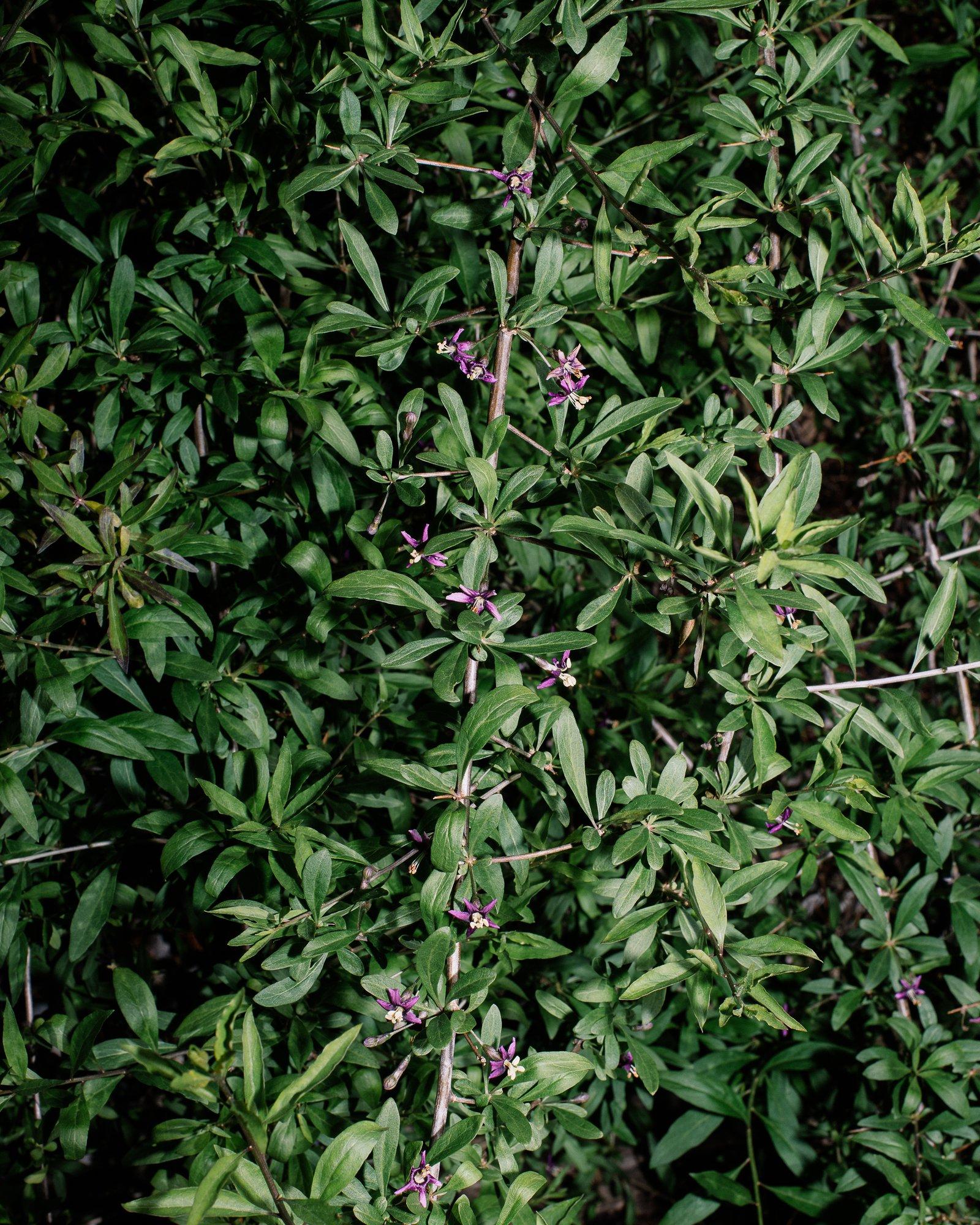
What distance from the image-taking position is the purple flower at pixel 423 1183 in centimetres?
89

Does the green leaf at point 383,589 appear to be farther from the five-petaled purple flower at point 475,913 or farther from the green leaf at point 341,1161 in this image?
the green leaf at point 341,1161

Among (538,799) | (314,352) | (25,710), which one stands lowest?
(538,799)

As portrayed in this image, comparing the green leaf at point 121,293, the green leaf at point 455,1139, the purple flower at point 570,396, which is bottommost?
the green leaf at point 455,1139

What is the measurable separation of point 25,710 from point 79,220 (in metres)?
0.67

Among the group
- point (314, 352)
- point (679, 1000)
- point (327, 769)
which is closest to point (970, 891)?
point (679, 1000)

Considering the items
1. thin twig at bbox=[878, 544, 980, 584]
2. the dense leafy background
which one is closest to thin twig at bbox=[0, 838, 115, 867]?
the dense leafy background

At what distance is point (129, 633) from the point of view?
1005 mm

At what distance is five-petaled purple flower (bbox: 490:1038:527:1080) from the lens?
3.14 ft

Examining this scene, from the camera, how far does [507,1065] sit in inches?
37.7

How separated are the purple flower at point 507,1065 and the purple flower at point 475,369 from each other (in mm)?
739

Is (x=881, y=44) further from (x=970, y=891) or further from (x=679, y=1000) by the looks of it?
(x=679, y=1000)

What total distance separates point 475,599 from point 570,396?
0.26 meters

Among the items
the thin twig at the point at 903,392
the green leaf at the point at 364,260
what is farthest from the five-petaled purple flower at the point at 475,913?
the thin twig at the point at 903,392

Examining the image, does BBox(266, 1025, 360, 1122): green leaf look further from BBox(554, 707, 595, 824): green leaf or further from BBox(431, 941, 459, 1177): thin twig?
BBox(554, 707, 595, 824): green leaf
